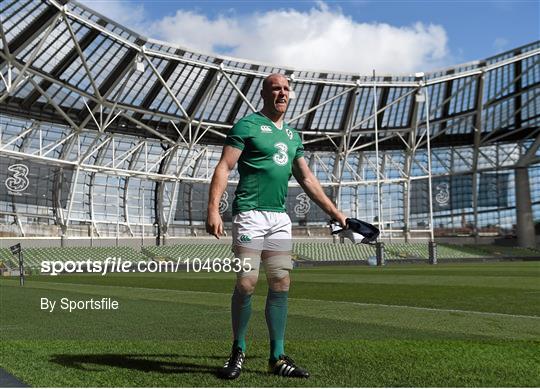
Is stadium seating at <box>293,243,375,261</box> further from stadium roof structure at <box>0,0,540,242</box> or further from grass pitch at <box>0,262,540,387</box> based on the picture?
grass pitch at <box>0,262,540,387</box>

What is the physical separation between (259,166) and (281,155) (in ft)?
0.65

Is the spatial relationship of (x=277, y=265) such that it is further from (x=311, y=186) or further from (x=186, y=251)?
(x=186, y=251)

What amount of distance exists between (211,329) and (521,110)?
5494 centimetres

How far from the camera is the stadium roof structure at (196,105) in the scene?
126 ft

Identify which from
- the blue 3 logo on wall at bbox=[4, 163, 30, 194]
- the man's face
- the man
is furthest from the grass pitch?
the blue 3 logo on wall at bbox=[4, 163, 30, 194]

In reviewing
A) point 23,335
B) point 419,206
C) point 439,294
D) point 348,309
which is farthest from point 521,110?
point 23,335

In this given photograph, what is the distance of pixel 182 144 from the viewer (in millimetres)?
52531

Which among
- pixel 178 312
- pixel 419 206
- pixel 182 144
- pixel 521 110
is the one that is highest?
pixel 521 110

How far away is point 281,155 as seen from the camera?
4.50 metres

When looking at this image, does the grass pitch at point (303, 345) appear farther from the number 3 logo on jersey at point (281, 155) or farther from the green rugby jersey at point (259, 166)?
the number 3 logo on jersey at point (281, 155)

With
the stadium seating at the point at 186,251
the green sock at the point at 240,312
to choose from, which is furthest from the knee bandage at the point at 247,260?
the stadium seating at the point at 186,251

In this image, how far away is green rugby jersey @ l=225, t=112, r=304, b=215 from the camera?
14.4ft

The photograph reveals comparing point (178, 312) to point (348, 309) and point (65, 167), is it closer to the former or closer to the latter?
point (348, 309)

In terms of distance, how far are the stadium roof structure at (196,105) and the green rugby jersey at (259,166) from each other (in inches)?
1259
